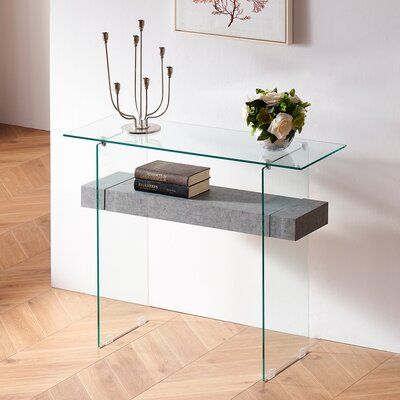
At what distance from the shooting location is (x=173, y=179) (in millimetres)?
4508

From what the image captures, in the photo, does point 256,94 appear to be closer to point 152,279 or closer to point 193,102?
point 193,102

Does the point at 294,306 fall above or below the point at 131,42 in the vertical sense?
below

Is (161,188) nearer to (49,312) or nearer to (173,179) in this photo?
(173,179)

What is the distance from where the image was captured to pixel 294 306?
15.2 ft

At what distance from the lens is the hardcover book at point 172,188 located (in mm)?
4508

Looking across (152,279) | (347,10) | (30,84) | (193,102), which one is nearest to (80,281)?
(152,279)

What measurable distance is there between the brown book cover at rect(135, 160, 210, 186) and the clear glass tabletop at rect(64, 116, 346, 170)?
0.12 metres

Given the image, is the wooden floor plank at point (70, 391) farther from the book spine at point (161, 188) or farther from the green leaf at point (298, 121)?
the green leaf at point (298, 121)

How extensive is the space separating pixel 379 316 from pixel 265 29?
1.23 m

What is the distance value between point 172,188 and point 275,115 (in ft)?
1.64

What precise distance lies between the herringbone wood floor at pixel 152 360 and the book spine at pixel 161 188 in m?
0.56

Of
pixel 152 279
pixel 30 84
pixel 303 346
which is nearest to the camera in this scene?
pixel 303 346

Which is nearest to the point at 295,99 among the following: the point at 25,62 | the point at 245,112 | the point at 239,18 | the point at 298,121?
the point at 298,121

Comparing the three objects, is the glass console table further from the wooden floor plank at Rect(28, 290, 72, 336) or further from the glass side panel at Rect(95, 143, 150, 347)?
the wooden floor plank at Rect(28, 290, 72, 336)
